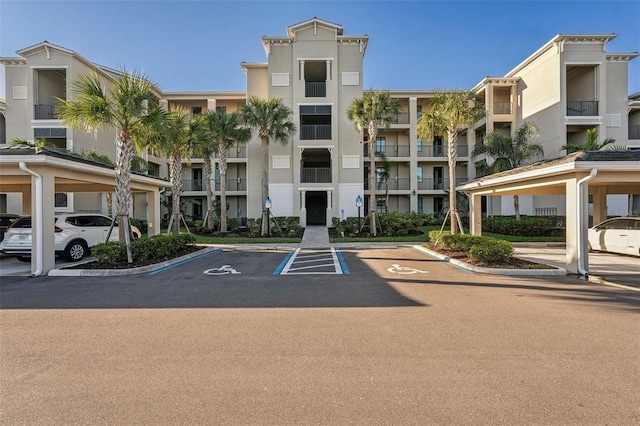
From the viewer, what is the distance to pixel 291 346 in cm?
441

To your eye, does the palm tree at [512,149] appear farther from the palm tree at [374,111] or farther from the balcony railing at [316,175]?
the balcony railing at [316,175]

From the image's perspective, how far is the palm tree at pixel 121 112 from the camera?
10.3 metres

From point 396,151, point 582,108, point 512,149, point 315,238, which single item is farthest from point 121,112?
point 582,108

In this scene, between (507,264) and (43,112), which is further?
(43,112)

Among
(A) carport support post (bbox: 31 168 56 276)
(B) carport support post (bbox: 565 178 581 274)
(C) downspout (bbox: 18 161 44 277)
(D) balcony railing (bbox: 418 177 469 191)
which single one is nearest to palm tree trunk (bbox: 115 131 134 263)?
(A) carport support post (bbox: 31 168 56 276)

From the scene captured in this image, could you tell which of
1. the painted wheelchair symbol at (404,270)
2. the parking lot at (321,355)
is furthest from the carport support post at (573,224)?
the painted wheelchair symbol at (404,270)

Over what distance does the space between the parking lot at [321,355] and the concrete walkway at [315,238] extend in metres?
10.4

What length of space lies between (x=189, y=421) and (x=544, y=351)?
4218 mm

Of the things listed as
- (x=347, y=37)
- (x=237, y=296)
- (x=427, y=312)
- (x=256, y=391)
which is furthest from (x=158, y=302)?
(x=347, y=37)

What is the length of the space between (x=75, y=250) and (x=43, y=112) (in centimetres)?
1823

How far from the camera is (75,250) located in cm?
1189

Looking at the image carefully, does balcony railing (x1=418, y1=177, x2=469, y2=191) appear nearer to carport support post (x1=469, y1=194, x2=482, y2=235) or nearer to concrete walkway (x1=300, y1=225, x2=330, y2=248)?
concrete walkway (x1=300, y1=225, x2=330, y2=248)

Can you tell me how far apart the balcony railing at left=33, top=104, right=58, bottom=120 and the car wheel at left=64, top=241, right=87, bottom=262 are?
1720 centimetres

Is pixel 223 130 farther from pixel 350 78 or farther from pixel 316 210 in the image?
pixel 316 210
